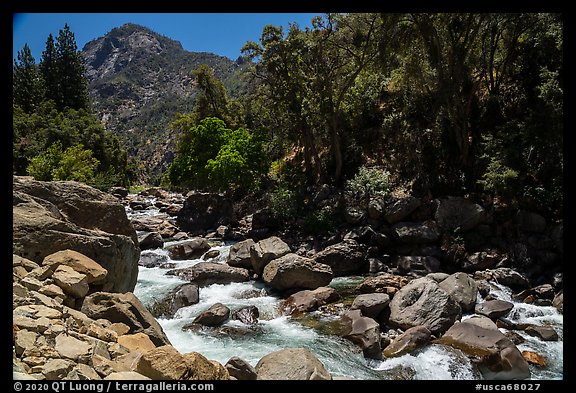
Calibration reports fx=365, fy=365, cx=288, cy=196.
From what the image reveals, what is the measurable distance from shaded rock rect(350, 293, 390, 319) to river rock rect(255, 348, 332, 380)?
175 inches

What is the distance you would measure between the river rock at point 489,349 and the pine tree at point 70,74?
5122 centimetres

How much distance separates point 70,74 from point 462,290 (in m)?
53.0

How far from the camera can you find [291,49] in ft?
71.2

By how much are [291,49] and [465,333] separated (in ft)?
60.1

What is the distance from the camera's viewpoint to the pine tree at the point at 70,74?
46.6m

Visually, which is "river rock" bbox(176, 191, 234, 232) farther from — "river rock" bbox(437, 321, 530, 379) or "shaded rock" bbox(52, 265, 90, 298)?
"shaded rock" bbox(52, 265, 90, 298)

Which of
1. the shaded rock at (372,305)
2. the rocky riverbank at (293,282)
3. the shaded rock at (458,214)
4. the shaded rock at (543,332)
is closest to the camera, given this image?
the rocky riverbank at (293,282)

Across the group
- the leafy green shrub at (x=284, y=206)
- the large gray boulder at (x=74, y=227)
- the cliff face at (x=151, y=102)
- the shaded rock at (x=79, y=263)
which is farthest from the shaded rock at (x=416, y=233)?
the cliff face at (x=151, y=102)

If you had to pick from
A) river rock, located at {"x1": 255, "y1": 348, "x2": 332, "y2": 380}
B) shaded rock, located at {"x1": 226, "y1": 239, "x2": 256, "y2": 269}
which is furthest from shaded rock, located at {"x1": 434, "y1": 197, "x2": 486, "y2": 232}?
river rock, located at {"x1": 255, "y1": 348, "x2": 332, "y2": 380}

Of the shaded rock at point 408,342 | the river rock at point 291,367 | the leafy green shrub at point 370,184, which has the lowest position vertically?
the shaded rock at point 408,342

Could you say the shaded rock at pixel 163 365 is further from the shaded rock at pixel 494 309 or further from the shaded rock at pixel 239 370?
the shaded rock at pixel 494 309

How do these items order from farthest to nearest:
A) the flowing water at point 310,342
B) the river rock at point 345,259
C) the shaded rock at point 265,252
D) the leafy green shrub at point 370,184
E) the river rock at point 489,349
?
the leafy green shrub at point 370,184 → the river rock at point 345,259 → the shaded rock at point 265,252 → the flowing water at point 310,342 → the river rock at point 489,349

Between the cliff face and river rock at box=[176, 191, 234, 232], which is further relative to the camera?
the cliff face

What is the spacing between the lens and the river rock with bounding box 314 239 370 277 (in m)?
15.0
